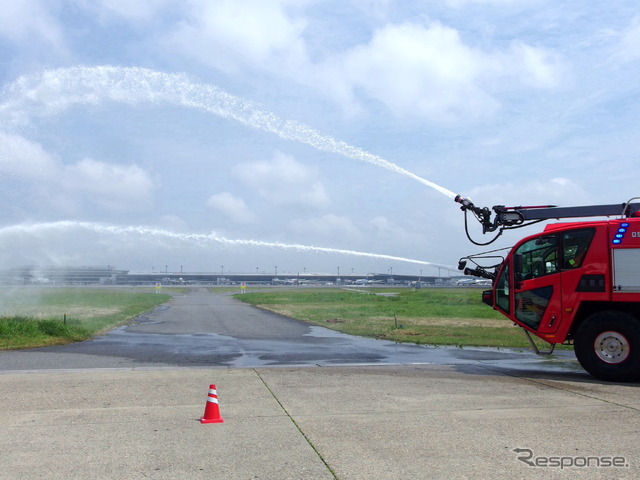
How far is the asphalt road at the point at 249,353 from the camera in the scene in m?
14.4

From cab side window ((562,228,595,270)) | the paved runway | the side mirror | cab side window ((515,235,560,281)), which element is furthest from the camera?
the side mirror

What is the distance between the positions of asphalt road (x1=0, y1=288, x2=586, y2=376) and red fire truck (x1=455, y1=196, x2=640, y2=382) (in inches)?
58.2

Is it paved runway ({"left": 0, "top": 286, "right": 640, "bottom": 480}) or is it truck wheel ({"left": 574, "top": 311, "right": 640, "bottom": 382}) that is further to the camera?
truck wheel ({"left": 574, "top": 311, "right": 640, "bottom": 382})

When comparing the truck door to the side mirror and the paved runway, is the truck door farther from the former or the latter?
the paved runway

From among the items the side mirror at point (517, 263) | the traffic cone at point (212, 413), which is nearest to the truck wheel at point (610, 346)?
the side mirror at point (517, 263)

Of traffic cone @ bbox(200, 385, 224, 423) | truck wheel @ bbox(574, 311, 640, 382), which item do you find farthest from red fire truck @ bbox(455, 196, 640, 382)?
traffic cone @ bbox(200, 385, 224, 423)

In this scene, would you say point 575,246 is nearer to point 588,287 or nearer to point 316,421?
point 588,287

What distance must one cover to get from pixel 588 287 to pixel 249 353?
29.7 ft

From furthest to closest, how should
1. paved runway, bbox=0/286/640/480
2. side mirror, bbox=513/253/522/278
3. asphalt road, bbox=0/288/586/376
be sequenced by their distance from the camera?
1. asphalt road, bbox=0/288/586/376
2. side mirror, bbox=513/253/522/278
3. paved runway, bbox=0/286/640/480

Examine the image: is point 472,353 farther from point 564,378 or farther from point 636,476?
point 636,476

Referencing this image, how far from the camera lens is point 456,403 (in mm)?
9234

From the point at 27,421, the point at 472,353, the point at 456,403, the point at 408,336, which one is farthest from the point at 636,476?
the point at 408,336

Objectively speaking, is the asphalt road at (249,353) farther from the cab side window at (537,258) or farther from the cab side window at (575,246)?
the cab side window at (575,246)

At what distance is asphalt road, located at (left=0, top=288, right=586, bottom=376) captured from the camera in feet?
47.2
